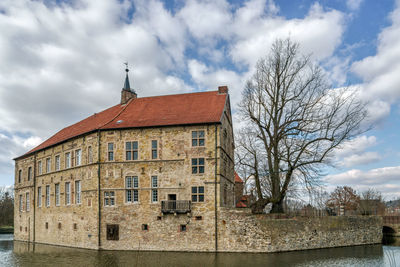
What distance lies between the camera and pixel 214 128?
26.5 metres

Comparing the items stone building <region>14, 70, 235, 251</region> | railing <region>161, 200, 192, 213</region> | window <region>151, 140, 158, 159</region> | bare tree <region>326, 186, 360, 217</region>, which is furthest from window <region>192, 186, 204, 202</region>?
bare tree <region>326, 186, 360, 217</region>

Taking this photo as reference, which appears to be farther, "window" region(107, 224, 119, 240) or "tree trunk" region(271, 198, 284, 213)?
"tree trunk" region(271, 198, 284, 213)

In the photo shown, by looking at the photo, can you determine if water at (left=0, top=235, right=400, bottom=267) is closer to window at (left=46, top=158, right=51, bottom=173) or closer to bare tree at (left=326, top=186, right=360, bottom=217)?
window at (left=46, top=158, right=51, bottom=173)

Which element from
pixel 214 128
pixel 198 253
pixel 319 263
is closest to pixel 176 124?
pixel 214 128

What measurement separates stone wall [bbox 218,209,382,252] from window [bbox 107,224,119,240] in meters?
7.61

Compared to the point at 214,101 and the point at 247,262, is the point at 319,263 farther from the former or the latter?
the point at 214,101

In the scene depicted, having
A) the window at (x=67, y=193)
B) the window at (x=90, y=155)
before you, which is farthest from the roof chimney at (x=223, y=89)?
the window at (x=67, y=193)

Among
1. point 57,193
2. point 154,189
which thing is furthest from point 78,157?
point 154,189

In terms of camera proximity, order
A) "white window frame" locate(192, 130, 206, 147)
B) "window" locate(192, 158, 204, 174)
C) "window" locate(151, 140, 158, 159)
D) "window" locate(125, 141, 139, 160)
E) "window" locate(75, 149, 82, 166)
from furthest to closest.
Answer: "window" locate(75, 149, 82, 166) < "window" locate(125, 141, 139, 160) < "window" locate(151, 140, 158, 159) < "white window frame" locate(192, 130, 206, 147) < "window" locate(192, 158, 204, 174)

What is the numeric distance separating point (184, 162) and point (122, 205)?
5.62m

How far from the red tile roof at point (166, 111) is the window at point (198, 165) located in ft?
8.98

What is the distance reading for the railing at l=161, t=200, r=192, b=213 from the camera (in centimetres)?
2551

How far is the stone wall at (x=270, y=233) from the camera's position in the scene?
962 inches

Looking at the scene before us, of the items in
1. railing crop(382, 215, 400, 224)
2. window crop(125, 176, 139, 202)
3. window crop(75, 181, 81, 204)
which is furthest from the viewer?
railing crop(382, 215, 400, 224)
